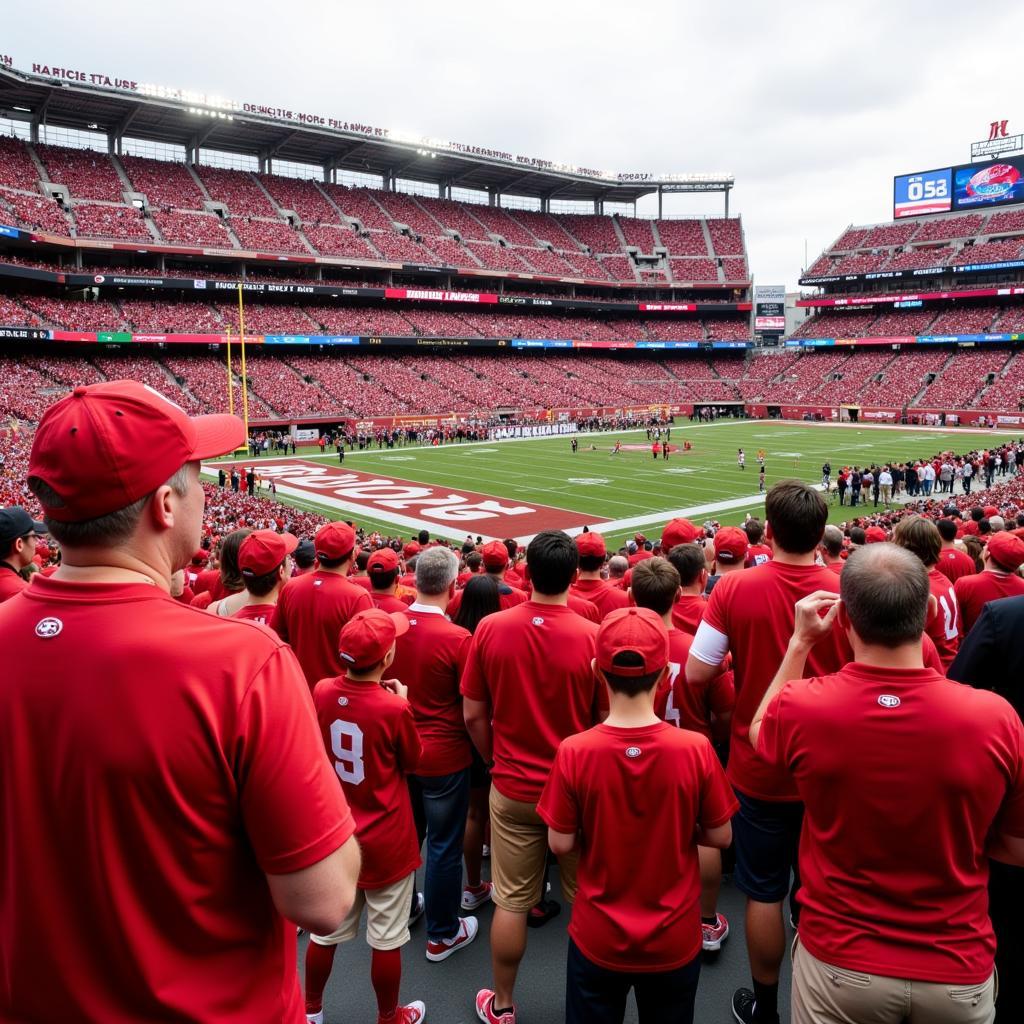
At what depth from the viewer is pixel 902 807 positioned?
7.43 feet

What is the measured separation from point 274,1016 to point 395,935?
80.6 inches

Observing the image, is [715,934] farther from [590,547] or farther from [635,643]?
[590,547]

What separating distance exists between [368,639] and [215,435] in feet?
5.68

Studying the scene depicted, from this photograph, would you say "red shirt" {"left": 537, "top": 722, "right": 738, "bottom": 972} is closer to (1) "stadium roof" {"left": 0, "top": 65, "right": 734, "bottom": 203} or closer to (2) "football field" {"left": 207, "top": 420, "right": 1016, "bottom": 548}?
(2) "football field" {"left": 207, "top": 420, "right": 1016, "bottom": 548}

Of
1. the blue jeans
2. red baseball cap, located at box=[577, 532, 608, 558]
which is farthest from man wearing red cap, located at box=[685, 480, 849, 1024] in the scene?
red baseball cap, located at box=[577, 532, 608, 558]

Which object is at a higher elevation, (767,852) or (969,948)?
(969,948)

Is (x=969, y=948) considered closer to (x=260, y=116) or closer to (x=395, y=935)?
(x=395, y=935)

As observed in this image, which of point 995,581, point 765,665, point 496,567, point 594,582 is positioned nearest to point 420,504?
point 496,567

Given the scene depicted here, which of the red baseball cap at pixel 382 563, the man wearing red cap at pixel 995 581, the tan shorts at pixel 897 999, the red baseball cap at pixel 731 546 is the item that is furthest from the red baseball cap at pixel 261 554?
the man wearing red cap at pixel 995 581

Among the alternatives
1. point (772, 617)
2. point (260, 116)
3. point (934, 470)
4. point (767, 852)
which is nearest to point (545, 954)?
point (767, 852)

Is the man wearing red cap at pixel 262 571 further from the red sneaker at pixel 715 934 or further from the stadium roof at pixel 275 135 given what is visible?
the stadium roof at pixel 275 135

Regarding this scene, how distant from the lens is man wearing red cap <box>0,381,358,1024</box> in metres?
1.47

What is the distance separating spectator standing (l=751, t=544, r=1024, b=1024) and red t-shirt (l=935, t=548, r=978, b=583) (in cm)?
463

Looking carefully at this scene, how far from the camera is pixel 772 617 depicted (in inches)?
138
